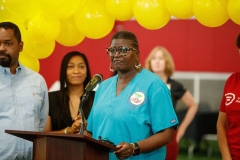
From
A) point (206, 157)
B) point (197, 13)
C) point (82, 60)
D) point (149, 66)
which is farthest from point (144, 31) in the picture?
point (197, 13)

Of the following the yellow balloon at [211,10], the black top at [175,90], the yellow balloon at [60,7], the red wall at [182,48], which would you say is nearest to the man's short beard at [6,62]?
the yellow balloon at [60,7]

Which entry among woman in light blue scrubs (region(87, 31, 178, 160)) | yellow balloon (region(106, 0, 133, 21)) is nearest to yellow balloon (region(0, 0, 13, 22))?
yellow balloon (region(106, 0, 133, 21))

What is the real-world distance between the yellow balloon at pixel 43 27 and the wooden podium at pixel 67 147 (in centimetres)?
128

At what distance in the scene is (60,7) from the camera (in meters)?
4.02

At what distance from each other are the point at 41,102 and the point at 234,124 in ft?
4.55

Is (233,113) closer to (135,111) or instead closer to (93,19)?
(135,111)

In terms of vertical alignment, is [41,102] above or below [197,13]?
below

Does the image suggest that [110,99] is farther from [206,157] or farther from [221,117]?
[206,157]

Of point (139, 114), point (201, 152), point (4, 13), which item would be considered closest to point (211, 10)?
point (139, 114)

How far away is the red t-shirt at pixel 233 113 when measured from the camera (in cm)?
337

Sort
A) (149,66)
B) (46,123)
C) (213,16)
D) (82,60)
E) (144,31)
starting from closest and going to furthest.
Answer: (213,16), (46,123), (82,60), (149,66), (144,31)

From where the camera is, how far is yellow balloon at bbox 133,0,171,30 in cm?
390

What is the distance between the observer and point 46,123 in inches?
164

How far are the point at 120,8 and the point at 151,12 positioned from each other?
270mm
